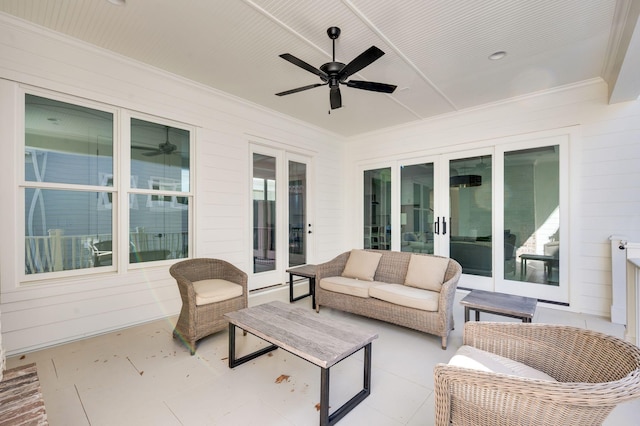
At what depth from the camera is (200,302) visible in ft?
9.45

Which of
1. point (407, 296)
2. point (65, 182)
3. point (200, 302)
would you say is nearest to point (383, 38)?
point (407, 296)

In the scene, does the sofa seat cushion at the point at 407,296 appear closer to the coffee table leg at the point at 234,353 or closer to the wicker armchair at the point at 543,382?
the wicker armchair at the point at 543,382

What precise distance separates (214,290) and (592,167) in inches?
200

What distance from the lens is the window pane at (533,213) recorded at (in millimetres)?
4195

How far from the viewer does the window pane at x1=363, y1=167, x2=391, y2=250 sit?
6.07 meters

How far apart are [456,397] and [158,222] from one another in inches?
149

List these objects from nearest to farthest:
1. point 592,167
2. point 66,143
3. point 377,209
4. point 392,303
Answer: point 66,143
point 392,303
point 592,167
point 377,209

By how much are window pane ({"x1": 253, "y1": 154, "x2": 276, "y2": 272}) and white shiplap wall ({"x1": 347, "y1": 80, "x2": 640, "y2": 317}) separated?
3994mm

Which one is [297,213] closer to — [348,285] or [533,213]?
[348,285]

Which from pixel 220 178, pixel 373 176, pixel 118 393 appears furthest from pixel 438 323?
pixel 373 176

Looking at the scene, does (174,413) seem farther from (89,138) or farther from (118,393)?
(89,138)

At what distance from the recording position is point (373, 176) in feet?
20.8

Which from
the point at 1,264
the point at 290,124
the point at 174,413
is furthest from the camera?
the point at 290,124

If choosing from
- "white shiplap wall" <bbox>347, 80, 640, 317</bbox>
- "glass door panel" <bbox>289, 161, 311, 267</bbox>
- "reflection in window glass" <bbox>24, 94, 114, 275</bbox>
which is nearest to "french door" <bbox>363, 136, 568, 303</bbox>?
"white shiplap wall" <bbox>347, 80, 640, 317</bbox>
